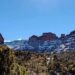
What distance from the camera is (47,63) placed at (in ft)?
438

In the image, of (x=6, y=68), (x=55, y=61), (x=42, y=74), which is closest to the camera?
(x=6, y=68)

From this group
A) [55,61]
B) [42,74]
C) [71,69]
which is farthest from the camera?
[55,61]

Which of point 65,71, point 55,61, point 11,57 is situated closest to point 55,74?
point 65,71

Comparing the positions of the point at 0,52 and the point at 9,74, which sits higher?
the point at 0,52

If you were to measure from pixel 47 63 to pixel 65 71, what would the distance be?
981cm

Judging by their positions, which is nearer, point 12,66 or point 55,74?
point 12,66

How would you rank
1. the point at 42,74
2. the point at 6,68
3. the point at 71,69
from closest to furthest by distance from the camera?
the point at 6,68
the point at 42,74
the point at 71,69

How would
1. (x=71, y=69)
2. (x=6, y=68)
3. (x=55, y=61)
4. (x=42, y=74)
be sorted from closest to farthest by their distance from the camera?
(x=6, y=68)
(x=42, y=74)
(x=71, y=69)
(x=55, y=61)

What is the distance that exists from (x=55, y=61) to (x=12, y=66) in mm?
84900

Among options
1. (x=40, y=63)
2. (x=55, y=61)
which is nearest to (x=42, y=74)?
(x=40, y=63)

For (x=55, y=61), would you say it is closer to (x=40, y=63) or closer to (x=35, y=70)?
(x=40, y=63)

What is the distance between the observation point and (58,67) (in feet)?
425

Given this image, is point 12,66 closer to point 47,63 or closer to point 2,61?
point 2,61

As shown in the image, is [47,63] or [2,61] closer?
[2,61]
